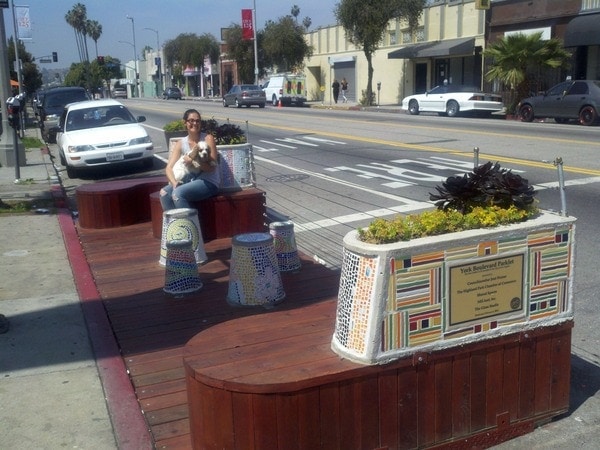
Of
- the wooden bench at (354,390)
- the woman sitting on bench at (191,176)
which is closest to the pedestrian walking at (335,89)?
the woman sitting on bench at (191,176)

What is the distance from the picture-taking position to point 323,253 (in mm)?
8234

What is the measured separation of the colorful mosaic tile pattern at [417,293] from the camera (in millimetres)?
3652

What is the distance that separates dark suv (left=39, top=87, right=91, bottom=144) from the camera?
23719mm

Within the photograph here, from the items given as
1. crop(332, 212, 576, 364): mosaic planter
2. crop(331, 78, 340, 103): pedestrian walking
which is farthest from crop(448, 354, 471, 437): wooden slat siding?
crop(331, 78, 340, 103): pedestrian walking

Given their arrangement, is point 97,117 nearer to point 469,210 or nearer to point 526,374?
point 469,210

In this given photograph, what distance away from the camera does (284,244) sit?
274 inches

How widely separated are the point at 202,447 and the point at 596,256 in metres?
5.52

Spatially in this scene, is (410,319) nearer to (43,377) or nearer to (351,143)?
(43,377)

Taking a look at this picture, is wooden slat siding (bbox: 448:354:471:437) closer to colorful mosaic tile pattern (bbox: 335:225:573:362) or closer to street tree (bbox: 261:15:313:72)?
colorful mosaic tile pattern (bbox: 335:225:573:362)

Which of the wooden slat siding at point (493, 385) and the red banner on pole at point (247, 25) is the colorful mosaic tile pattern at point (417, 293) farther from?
the red banner on pole at point (247, 25)

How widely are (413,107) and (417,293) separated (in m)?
32.1

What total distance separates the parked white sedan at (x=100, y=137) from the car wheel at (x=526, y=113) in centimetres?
1640

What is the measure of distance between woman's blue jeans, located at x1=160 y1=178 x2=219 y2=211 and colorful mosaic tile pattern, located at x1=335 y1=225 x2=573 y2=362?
172 inches

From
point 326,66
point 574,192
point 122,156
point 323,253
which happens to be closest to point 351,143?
point 122,156
